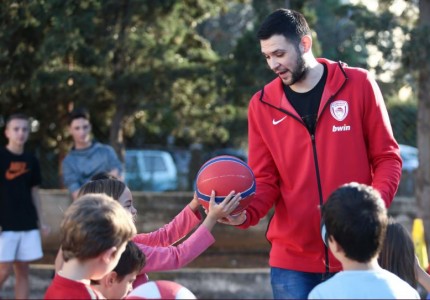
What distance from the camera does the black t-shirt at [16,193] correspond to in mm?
8203

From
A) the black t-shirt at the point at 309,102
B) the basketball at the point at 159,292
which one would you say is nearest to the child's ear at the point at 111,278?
the basketball at the point at 159,292

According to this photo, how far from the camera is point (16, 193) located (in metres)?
8.28

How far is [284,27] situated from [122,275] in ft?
5.56

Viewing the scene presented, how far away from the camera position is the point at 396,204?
36.4 ft

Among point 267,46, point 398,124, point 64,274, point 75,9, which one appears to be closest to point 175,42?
point 75,9

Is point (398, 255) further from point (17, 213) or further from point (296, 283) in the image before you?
point (17, 213)

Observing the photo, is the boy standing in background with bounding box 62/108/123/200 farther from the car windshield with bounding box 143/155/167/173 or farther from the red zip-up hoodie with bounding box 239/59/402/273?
the car windshield with bounding box 143/155/167/173

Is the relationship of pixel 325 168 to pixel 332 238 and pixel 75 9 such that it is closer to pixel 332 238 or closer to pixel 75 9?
pixel 332 238

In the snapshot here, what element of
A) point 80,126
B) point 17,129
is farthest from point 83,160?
point 17,129

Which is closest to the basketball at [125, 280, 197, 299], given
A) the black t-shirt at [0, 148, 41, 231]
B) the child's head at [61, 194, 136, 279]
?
the child's head at [61, 194, 136, 279]

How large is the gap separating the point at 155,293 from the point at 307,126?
158cm

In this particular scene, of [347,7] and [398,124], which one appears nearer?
[347,7]

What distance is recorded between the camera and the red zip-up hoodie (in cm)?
443

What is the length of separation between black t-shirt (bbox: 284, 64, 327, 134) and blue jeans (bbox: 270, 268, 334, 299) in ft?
2.68
